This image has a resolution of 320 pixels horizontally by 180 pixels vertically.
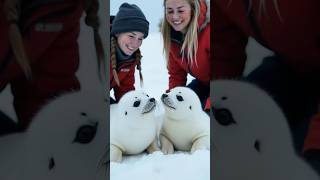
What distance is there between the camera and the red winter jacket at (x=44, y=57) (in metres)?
0.97

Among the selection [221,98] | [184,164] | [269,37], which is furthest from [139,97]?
[269,37]

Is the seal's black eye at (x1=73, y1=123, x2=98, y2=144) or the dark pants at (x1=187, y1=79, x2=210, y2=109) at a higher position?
the seal's black eye at (x1=73, y1=123, x2=98, y2=144)

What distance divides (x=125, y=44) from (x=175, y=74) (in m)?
0.30

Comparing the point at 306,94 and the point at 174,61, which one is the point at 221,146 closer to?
the point at 306,94

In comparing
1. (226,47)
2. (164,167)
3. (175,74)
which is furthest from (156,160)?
(226,47)

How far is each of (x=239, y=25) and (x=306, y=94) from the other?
232mm

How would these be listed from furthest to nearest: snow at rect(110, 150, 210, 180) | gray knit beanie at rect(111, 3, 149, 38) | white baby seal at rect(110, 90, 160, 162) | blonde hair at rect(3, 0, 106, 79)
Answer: gray knit beanie at rect(111, 3, 149, 38) → white baby seal at rect(110, 90, 160, 162) → snow at rect(110, 150, 210, 180) → blonde hair at rect(3, 0, 106, 79)

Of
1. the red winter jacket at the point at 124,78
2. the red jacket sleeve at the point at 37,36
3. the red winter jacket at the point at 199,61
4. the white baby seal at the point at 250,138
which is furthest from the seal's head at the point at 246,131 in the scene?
Answer: the red winter jacket at the point at 124,78

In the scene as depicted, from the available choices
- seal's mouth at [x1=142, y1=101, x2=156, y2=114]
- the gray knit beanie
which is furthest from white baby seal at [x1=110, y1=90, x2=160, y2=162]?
the gray knit beanie

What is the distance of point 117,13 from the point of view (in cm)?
171

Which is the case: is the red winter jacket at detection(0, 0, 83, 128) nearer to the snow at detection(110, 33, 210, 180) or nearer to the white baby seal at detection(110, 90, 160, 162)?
the snow at detection(110, 33, 210, 180)

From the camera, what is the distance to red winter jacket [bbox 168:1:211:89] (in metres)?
1.76

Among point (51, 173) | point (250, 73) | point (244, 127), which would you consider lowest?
point (51, 173)

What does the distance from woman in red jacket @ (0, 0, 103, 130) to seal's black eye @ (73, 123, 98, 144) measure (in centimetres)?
11
